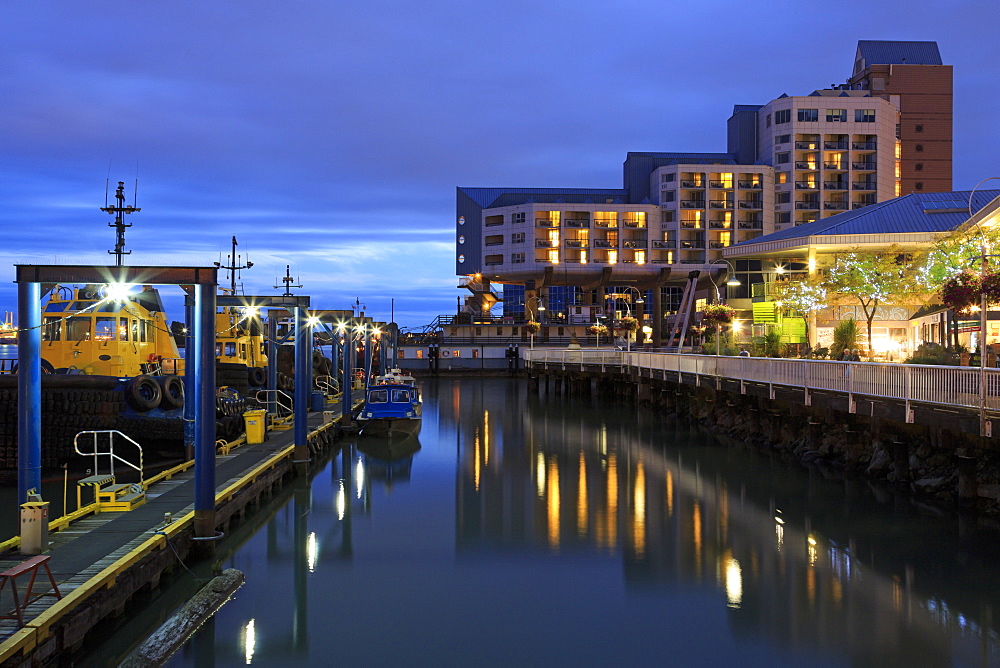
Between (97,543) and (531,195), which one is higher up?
(531,195)

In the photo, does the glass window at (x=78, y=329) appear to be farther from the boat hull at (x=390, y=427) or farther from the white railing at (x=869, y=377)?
the white railing at (x=869, y=377)

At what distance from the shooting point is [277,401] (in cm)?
3272

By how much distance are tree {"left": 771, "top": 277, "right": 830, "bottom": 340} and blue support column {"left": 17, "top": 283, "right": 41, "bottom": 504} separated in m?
36.2

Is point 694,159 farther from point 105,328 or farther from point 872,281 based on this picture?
point 105,328

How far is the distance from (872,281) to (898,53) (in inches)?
3177

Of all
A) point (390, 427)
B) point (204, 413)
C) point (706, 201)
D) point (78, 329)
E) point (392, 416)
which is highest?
point (706, 201)

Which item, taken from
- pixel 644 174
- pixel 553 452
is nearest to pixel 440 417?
pixel 553 452

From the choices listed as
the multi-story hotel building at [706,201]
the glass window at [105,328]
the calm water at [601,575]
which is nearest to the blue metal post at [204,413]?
the calm water at [601,575]

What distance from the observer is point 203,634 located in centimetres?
1288

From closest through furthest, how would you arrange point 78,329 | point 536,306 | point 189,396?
point 189,396 → point 78,329 → point 536,306

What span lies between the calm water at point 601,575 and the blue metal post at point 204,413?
130 cm

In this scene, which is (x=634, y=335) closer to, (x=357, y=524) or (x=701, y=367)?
(x=701, y=367)

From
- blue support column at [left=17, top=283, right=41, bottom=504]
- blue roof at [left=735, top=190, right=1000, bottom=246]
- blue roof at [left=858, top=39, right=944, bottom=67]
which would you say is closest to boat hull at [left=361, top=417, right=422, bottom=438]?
blue support column at [left=17, top=283, right=41, bottom=504]

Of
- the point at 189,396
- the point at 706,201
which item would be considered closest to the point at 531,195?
the point at 706,201
